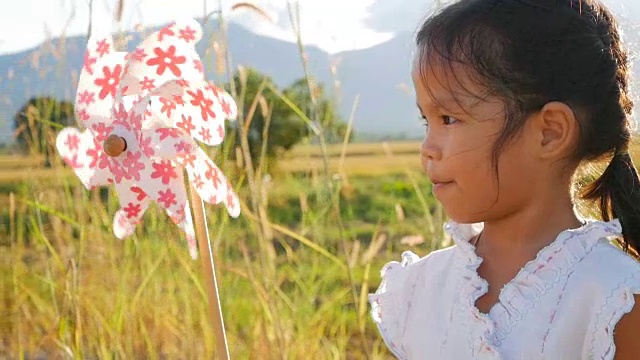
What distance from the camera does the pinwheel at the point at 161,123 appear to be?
1.20m

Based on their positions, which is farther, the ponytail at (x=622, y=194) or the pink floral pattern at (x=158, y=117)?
the pink floral pattern at (x=158, y=117)

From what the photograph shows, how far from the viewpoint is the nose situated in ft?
3.48

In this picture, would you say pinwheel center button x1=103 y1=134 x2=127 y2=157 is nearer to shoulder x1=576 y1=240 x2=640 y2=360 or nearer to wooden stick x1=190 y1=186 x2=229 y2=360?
wooden stick x1=190 y1=186 x2=229 y2=360

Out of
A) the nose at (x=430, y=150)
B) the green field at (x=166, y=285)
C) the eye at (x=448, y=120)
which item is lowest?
the green field at (x=166, y=285)

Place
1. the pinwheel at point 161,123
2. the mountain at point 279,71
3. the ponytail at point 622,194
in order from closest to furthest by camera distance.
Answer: the ponytail at point 622,194, the pinwheel at point 161,123, the mountain at point 279,71

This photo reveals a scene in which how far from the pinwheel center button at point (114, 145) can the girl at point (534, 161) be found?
348 millimetres

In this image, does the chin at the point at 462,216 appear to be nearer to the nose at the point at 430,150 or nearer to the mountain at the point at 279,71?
the nose at the point at 430,150

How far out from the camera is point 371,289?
276cm

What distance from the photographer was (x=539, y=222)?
1071mm

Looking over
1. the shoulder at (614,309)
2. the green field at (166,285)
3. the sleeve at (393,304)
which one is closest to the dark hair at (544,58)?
the shoulder at (614,309)

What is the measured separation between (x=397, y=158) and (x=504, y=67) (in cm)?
89

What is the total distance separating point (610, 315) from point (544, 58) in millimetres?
249

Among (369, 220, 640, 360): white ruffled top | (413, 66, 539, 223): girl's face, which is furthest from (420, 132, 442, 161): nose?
(369, 220, 640, 360): white ruffled top

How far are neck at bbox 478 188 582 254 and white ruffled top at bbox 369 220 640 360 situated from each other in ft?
0.07
